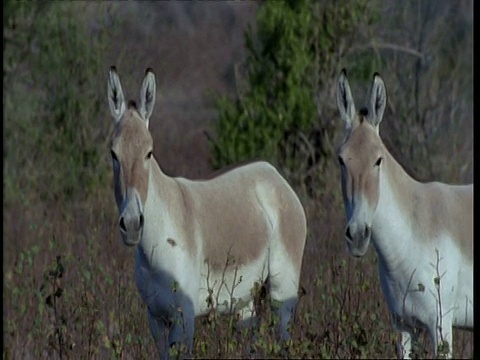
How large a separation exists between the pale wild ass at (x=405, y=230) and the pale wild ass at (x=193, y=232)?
73 cm

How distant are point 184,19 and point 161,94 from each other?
106 inches

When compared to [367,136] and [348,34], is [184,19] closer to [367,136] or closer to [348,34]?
[348,34]

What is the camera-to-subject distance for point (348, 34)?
43.2 feet

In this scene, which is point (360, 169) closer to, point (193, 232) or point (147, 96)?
point (193, 232)

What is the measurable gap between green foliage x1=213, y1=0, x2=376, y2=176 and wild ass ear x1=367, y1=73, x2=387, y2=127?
647 centimetres

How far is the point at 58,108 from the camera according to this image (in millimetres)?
13641

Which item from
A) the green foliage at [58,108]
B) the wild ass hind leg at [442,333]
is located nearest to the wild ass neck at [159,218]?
the wild ass hind leg at [442,333]

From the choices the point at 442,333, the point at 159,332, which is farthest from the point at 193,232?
the point at 442,333

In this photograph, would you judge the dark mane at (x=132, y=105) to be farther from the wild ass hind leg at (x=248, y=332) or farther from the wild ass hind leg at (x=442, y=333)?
the wild ass hind leg at (x=442, y=333)

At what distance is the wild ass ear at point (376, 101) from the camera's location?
227 inches

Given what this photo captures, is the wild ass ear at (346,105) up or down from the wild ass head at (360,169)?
up

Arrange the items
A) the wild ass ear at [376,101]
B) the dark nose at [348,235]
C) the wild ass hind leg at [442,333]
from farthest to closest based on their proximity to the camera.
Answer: the wild ass ear at [376,101]
the wild ass hind leg at [442,333]
the dark nose at [348,235]

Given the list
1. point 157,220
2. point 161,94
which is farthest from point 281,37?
point 161,94

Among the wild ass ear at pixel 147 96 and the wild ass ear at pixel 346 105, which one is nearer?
the wild ass ear at pixel 346 105
